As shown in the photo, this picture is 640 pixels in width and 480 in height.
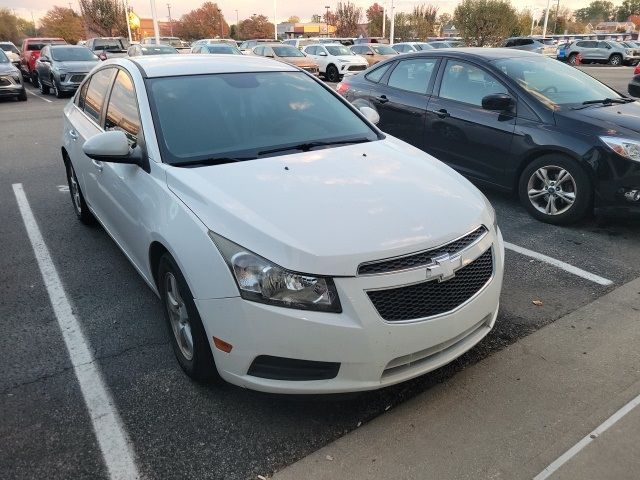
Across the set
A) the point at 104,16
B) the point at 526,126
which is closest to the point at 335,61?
the point at 526,126

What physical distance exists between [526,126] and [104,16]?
5200cm

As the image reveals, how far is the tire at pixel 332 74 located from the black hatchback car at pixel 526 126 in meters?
18.0

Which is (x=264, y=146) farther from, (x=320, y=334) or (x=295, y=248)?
(x=320, y=334)

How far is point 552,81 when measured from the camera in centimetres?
566

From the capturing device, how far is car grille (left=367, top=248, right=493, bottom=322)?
2330 millimetres

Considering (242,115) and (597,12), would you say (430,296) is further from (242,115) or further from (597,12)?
(597,12)

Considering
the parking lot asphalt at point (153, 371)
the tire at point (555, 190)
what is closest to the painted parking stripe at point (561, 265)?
the parking lot asphalt at point (153, 371)

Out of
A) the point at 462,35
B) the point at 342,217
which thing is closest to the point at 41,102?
the point at 342,217

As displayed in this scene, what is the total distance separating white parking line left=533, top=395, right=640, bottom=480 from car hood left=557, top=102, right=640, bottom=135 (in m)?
2.97

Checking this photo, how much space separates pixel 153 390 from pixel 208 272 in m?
0.87

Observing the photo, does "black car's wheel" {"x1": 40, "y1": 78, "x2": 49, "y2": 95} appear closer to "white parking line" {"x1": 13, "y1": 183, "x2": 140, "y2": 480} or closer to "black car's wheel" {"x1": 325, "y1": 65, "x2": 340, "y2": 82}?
"black car's wheel" {"x1": 325, "y1": 65, "x2": 340, "y2": 82}

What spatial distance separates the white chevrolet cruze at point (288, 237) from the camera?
2.30 metres

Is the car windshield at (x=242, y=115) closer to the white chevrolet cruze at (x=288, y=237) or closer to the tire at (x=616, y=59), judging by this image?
the white chevrolet cruze at (x=288, y=237)

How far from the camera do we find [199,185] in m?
2.77
